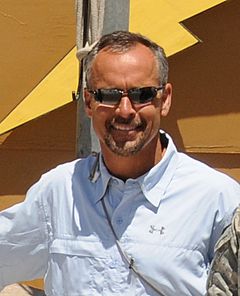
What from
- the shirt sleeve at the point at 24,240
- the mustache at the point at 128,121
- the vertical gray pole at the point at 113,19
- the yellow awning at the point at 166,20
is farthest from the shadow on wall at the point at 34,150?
the mustache at the point at 128,121

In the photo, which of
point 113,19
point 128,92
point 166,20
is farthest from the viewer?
point 166,20

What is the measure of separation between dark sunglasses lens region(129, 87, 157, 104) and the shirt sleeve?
501 mm

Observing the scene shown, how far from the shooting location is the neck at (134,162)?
2475mm

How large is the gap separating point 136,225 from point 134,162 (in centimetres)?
19

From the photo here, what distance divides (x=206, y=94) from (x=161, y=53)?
9.37 feet

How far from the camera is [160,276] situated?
241 centimetres

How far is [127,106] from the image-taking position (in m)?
2.39

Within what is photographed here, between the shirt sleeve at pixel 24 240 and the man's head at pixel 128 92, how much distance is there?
38 cm

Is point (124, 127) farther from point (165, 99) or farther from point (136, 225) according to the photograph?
point (136, 225)

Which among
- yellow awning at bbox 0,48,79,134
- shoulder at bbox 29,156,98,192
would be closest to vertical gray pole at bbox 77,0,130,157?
shoulder at bbox 29,156,98,192

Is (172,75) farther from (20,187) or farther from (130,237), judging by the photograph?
(130,237)

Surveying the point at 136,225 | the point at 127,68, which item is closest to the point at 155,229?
the point at 136,225

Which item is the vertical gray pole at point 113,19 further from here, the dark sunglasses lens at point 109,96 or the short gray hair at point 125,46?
the dark sunglasses lens at point 109,96

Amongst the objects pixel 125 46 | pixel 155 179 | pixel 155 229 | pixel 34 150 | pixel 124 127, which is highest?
pixel 125 46
